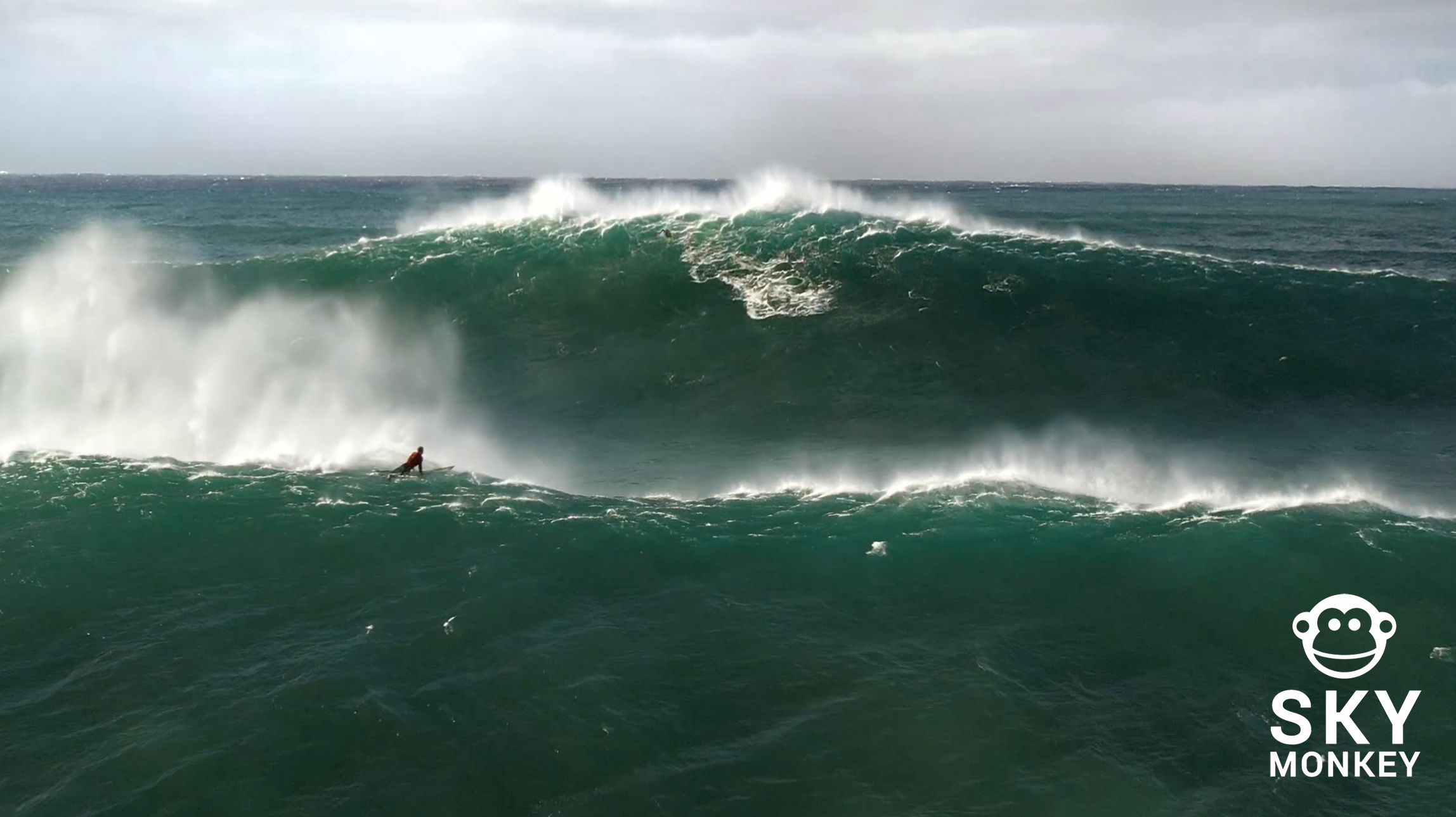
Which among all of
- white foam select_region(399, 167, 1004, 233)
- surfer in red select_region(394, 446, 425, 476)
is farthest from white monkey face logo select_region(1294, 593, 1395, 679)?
white foam select_region(399, 167, 1004, 233)

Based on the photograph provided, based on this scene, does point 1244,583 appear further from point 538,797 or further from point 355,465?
point 355,465

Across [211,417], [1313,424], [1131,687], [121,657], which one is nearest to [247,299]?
[211,417]

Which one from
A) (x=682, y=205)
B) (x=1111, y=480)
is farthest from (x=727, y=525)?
(x=682, y=205)

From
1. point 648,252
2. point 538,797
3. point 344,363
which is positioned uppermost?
point 648,252

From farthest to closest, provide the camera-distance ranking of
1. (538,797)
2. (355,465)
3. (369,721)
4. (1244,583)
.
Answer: (355,465), (1244,583), (369,721), (538,797)

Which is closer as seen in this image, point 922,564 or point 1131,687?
point 1131,687

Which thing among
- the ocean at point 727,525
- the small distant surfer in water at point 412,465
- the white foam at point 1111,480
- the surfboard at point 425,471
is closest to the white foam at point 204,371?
the ocean at point 727,525

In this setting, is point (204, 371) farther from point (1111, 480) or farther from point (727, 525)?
point (1111, 480)

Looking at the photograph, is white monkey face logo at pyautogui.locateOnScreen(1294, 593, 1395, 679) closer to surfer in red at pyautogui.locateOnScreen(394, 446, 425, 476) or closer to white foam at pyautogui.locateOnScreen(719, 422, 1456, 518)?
white foam at pyautogui.locateOnScreen(719, 422, 1456, 518)
